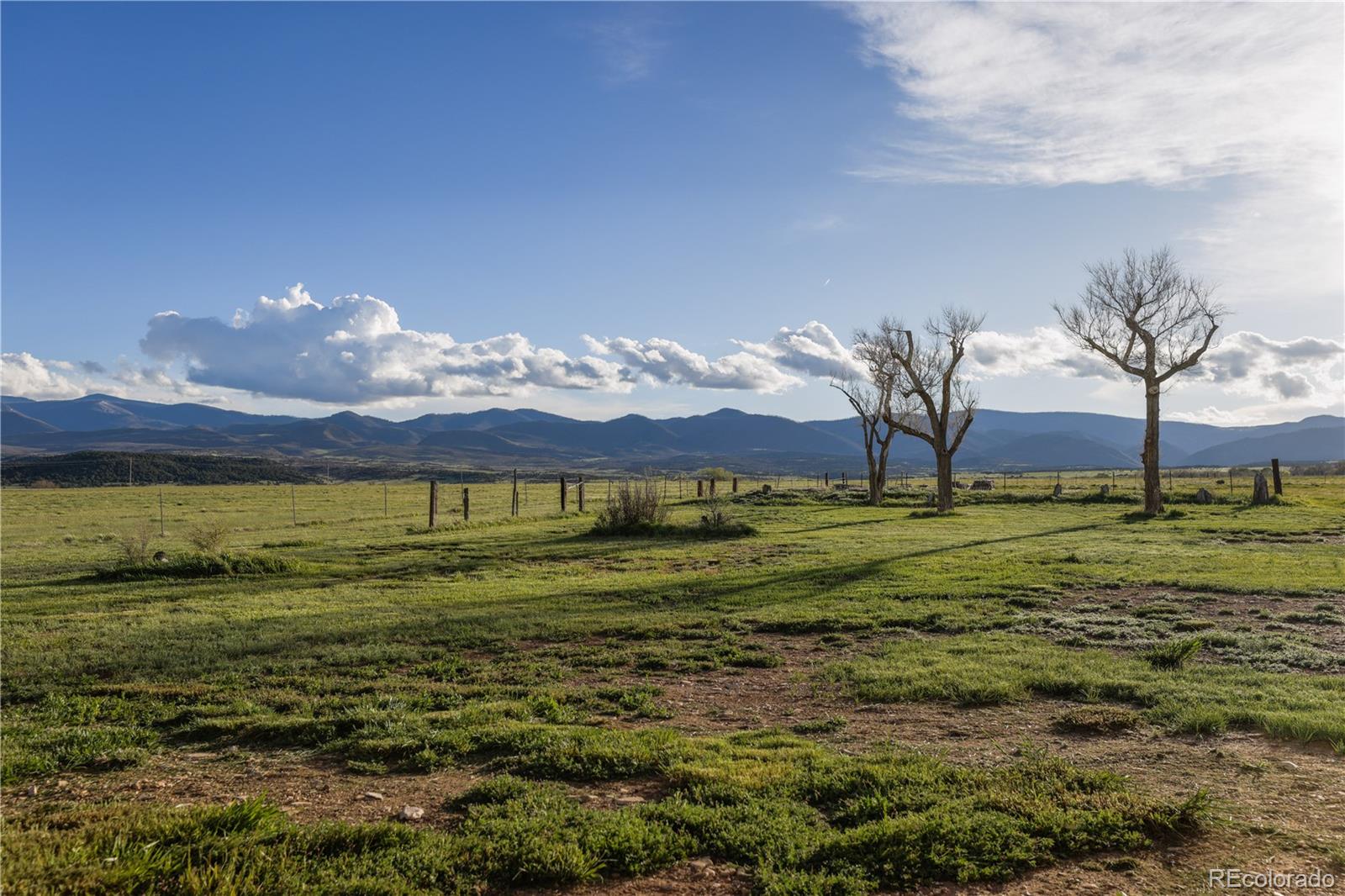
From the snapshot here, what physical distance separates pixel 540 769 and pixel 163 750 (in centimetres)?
329

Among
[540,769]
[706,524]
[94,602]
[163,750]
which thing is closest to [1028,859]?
[540,769]

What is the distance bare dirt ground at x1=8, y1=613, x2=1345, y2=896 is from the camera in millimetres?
4246

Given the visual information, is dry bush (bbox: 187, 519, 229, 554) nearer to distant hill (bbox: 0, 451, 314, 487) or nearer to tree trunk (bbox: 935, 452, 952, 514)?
tree trunk (bbox: 935, 452, 952, 514)

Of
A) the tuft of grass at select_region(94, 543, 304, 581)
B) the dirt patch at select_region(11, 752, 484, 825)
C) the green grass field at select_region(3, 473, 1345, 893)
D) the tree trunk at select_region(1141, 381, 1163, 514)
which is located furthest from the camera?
the tree trunk at select_region(1141, 381, 1163, 514)

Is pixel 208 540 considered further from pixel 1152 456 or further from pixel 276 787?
pixel 1152 456

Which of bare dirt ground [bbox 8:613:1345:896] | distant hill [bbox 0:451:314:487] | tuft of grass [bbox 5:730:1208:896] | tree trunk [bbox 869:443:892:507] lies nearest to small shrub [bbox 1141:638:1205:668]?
bare dirt ground [bbox 8:613:1345:896]

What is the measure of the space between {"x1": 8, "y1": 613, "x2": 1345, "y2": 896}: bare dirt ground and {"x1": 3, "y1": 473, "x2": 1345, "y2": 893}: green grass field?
36 mm

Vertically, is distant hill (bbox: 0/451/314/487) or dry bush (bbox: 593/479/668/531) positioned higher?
dry bush (bbox: 593/479/668/531)

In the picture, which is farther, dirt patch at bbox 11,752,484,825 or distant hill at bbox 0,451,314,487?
distant hill at bbox 0,451,314,487

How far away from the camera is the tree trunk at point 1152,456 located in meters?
31.4

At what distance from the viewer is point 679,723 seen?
716 cm

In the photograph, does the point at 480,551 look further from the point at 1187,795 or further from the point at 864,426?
the point at 864,426

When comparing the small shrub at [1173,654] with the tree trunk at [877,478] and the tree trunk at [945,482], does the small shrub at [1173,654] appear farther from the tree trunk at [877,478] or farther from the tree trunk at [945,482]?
the tree trunk at [877,478]

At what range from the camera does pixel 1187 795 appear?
5117 mm
